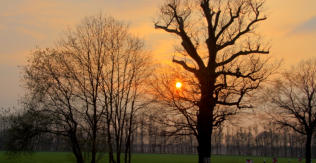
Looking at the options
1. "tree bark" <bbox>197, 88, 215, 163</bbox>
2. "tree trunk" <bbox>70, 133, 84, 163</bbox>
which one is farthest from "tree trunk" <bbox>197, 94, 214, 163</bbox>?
"tree trunk" <bbox>70, 133, 84, 163</bbox>

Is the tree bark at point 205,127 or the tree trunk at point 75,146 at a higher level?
the tree bark at point 205,127

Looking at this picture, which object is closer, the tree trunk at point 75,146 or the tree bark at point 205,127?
the tree bark at point 205,127

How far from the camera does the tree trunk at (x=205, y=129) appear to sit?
19.0 meters

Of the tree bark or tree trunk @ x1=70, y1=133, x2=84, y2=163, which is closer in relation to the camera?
the tree bark

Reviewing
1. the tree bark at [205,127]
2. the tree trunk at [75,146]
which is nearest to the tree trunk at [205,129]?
the tree bark at [205,127]

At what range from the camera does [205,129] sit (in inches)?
752

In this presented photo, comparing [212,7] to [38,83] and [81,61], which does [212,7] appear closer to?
[81,61]

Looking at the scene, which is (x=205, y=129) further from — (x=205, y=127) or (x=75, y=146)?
(x=75, y=146)

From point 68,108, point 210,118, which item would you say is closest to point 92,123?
point 68,108

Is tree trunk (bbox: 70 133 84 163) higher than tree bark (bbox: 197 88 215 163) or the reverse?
the reverse

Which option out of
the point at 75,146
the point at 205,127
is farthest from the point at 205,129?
the point at 75,146

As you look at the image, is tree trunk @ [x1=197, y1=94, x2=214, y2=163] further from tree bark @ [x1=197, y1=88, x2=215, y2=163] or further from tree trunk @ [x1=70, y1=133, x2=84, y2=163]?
tree trunk @ [x1=70, y1=133, x2=84, y2=163]

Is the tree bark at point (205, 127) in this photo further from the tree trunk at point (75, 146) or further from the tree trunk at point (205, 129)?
the tree trunk at point (75, 146)

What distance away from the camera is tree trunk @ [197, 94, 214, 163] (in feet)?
62.3
